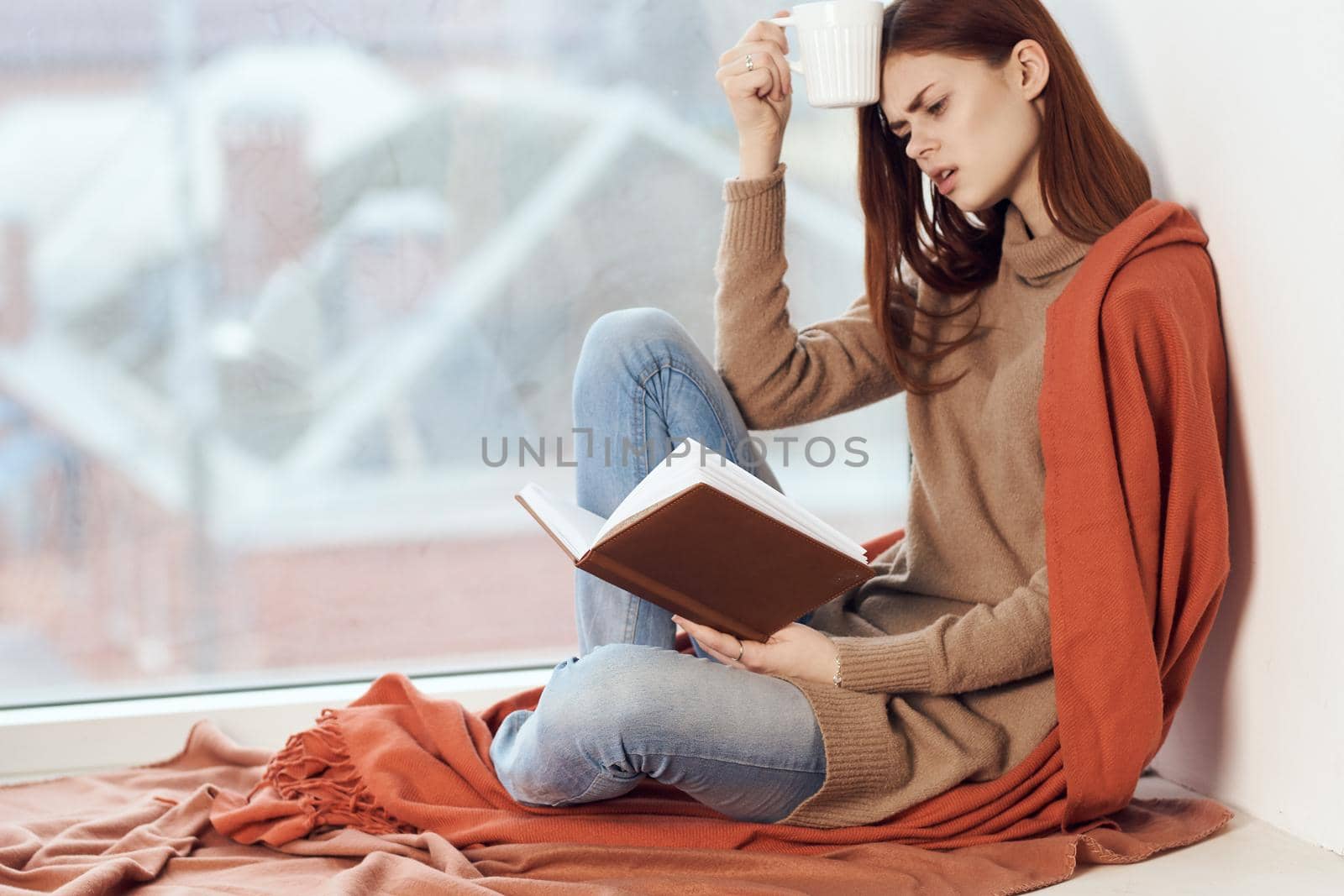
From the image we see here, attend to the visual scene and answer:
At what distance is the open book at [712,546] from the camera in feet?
3.53

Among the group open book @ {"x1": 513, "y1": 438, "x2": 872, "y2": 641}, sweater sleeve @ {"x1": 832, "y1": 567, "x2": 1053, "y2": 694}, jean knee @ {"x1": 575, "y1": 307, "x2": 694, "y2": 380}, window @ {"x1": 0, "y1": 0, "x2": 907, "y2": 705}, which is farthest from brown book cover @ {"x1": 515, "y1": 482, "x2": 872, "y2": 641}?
window @ {"x1": 0, "y1": 0, "x2": 907, "y2": 705}

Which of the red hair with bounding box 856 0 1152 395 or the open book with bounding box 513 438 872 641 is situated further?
the red hair with bounding box 856 0 1152 395

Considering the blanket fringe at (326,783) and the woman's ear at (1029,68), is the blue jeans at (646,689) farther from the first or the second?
the woman's ear at (1029,68)

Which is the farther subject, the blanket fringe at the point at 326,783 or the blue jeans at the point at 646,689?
→ the blanket fringe at the point at 326,783

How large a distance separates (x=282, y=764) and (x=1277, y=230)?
122 centimetres

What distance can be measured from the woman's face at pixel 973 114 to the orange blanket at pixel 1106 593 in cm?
15

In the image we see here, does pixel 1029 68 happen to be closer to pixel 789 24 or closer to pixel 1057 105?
pixel 1057 105

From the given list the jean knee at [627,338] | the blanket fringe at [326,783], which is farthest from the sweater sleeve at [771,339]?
the blanket fringe at [326,783]

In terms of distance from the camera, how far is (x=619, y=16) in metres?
1.91

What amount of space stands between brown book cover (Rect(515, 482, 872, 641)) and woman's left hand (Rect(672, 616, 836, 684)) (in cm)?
2

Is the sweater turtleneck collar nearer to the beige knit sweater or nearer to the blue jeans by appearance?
Answer: the beige knit sweater

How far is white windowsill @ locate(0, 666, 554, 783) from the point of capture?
178 centimetres

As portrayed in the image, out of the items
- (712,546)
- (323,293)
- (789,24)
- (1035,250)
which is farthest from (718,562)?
(323,293)

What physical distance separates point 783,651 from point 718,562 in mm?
180
